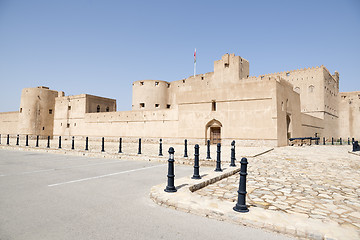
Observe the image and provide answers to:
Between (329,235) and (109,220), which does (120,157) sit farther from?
(329,235)

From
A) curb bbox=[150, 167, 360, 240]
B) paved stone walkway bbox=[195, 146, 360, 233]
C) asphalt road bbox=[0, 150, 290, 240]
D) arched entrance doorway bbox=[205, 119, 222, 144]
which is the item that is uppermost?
arched entrance doorway bbox=[205, 119, 222, 144]

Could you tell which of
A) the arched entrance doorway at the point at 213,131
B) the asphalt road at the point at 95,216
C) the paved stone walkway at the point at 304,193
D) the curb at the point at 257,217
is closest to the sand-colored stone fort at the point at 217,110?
the arched entrance doorway at the point at 213,131

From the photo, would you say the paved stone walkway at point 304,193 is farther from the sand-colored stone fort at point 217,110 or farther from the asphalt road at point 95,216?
the sand-colored stone fort at point 217,110

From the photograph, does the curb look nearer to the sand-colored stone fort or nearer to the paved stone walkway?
the paved stone walkway

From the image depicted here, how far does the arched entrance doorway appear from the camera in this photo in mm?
19609

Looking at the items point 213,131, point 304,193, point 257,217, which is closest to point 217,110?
point 213,131

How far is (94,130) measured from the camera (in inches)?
1161

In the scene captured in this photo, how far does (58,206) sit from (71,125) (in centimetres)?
3277

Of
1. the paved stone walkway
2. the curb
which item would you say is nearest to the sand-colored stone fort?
the paved stone walkway

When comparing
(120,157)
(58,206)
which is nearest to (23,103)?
(120,157)

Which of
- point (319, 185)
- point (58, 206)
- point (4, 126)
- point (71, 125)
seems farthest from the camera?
point (4, 126)

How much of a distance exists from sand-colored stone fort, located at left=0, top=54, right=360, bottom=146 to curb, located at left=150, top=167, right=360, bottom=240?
592 inches

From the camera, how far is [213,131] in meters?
20.0

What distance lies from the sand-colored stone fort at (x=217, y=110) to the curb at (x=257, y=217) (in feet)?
49.3
